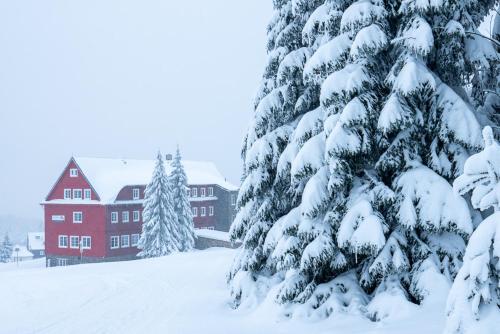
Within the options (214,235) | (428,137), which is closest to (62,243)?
(214,235)

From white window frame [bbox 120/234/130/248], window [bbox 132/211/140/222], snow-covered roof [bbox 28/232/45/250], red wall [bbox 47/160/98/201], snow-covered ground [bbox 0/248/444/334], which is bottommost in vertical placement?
snow-covered roof [bbox 28/232/45/250]

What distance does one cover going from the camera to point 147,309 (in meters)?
14.5

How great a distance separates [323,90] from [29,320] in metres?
11.5

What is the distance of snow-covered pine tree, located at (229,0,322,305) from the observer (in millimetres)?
11789

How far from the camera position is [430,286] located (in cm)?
841

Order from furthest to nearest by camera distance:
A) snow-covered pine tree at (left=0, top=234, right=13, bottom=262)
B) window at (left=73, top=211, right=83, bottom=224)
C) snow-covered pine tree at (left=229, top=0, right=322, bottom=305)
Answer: snow-covered pine tree at (left=0, top=234, right=13, bottom=262), window at (left=73, top=211, right=83, bottom=224), snow-covered pine tree at (left=229, top=0, right=322, bottom=305)

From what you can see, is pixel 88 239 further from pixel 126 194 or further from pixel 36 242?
pixel 36 242

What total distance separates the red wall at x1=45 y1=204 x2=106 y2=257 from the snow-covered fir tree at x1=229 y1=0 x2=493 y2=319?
43263 mm

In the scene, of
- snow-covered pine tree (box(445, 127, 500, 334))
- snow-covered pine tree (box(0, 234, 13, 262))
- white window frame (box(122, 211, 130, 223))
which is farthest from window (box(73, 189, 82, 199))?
snow-covered pine tree (box(0, 234, 13, 262))

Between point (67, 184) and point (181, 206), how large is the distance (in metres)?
13.6

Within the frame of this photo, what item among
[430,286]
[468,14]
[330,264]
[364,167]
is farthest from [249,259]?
[468,14]

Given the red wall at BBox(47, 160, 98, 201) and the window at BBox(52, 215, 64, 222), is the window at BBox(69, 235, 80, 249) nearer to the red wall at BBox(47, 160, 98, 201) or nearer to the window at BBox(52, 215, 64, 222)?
the window at BBox(52, 215, 64, 222)

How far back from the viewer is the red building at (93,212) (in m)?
49.9

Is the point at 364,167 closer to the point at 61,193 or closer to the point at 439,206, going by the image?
the point at 439,206
